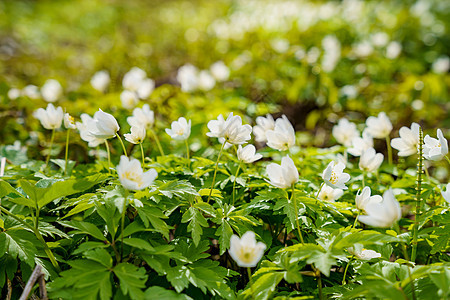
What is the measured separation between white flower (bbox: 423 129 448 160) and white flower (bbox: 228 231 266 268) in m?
1.00

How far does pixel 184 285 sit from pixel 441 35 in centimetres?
618

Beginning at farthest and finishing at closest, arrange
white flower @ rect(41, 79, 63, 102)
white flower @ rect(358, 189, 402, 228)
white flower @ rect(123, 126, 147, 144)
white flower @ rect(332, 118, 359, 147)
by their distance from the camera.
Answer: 1. white flower @ rect(41, 79, 63, 102)
2. white flower @ rect(332, 118, 359, 147)
3. white flower @ rect(123, 126, 147, 144)
4. white flower @ rect(358, 189, 402, 228)

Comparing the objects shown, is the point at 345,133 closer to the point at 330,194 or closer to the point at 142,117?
the point at 330,194

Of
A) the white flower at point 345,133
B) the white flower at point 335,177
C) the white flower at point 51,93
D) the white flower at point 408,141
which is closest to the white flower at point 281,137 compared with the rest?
the white flower at point 335,177

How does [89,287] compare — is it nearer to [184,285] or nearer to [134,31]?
[184,285]

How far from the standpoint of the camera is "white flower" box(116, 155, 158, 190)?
4.98 ft

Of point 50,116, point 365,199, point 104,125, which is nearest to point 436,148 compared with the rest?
point 365,199

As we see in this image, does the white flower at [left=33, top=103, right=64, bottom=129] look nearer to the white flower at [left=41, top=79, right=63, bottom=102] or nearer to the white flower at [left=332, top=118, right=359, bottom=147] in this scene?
the white flower at [left=41, top=79, right=63, bottom=102]

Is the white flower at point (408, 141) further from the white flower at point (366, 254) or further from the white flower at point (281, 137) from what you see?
the white flower at point (366, 254)

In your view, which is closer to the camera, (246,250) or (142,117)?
(246,250)

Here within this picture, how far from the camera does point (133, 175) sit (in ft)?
5.26

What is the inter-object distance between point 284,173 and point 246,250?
0.40 m

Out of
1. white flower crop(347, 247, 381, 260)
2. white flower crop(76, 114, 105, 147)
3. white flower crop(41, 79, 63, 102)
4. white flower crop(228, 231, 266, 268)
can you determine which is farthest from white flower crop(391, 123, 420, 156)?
white flower crop(41, 79, 63, 102)

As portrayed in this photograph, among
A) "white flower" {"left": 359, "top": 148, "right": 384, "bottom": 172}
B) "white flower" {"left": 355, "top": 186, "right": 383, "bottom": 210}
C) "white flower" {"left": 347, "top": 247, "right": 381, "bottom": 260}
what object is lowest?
"white flower" {"left": 347, "top": 247, "right": 381, "bottom": 260}
